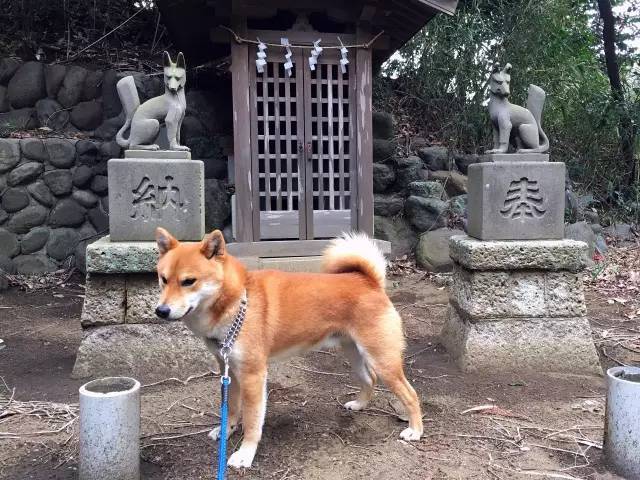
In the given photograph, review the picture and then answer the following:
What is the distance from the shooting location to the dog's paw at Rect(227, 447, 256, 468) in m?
2.87

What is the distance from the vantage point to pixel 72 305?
21.5 ft

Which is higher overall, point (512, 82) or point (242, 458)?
point (512, 82)

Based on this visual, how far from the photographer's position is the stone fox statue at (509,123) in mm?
4602

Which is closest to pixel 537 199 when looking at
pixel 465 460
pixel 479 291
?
pixel 479 291

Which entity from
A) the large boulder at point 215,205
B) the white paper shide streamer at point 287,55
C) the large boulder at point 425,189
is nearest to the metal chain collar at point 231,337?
the white paper shide streamer at point 287,55

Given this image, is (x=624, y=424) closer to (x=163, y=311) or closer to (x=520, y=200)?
(x=520, y=200)

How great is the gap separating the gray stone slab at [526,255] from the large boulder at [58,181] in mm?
5811

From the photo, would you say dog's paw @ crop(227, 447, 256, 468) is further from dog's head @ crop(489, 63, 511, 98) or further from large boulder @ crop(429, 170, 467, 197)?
large boulder @ crop(429, 170, 467, 197)

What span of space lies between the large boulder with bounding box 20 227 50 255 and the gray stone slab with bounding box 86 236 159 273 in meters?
4.01

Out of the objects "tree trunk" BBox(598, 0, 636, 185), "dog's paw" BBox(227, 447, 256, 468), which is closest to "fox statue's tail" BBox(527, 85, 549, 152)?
"dog's paw" BBox(227, 447, 256, 468)

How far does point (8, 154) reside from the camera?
7344 millimetres

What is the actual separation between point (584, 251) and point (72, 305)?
5.55 m

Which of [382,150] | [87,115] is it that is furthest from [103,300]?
[382,150]

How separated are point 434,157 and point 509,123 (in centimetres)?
491
